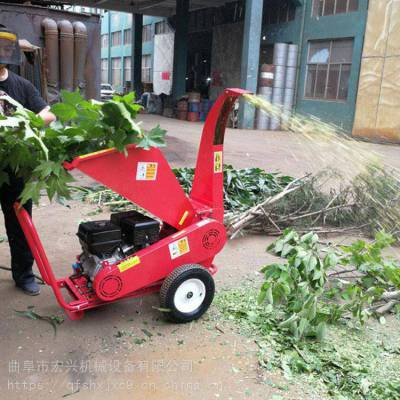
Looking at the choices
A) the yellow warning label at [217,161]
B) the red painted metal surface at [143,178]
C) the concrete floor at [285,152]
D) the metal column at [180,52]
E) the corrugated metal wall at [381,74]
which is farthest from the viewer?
the metal column at [180,52]

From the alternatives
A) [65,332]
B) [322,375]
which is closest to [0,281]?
[65,332]

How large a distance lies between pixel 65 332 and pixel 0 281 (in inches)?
40.2

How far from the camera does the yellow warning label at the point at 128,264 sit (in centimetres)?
290

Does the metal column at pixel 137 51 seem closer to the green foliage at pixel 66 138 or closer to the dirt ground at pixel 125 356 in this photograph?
the dirt ground at pixel 125 356

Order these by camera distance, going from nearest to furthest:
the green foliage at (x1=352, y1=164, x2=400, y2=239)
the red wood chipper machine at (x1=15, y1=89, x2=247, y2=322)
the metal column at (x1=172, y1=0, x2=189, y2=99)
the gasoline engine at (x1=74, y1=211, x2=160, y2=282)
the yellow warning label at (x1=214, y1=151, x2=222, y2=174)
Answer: the red wood chipper machine at (x1=15, y1=89, x2=247, y2=322)
the gasoline engine at (x1=74, y1=211, x2=160, y2=282)
the yellow warning label at (x1=214, y1=151, x2=222, y2=174)
the green foliage at (x1=352, y1=164, x2=400, y2=239)
the metal column at (x1=172, y1=0, x2=189, y2=99)

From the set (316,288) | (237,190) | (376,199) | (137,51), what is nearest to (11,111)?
(316,288)

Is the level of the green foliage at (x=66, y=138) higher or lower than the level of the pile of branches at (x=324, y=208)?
higher

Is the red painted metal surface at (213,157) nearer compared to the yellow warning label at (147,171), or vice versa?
the yellow warning label at (147,171)

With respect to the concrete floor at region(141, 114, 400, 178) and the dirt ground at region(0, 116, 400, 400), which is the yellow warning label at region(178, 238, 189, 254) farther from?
the concrete floor at region(141, 114, 400, 178)

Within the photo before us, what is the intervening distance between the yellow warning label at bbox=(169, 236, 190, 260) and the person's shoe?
1.19 metres

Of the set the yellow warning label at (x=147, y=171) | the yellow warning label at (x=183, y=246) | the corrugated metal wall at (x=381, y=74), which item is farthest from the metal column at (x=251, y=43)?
the yellow warning label at (x=147, y=171)

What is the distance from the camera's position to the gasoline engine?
2951 mm

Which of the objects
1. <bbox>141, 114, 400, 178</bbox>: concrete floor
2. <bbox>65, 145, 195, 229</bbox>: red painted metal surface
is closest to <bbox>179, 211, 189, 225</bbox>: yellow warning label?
<bbox>65, 145, 195, 229</bbox>: red painted metal surface

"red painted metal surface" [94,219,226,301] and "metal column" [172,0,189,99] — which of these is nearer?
"red painted metal surface" [94,219,226,301]
